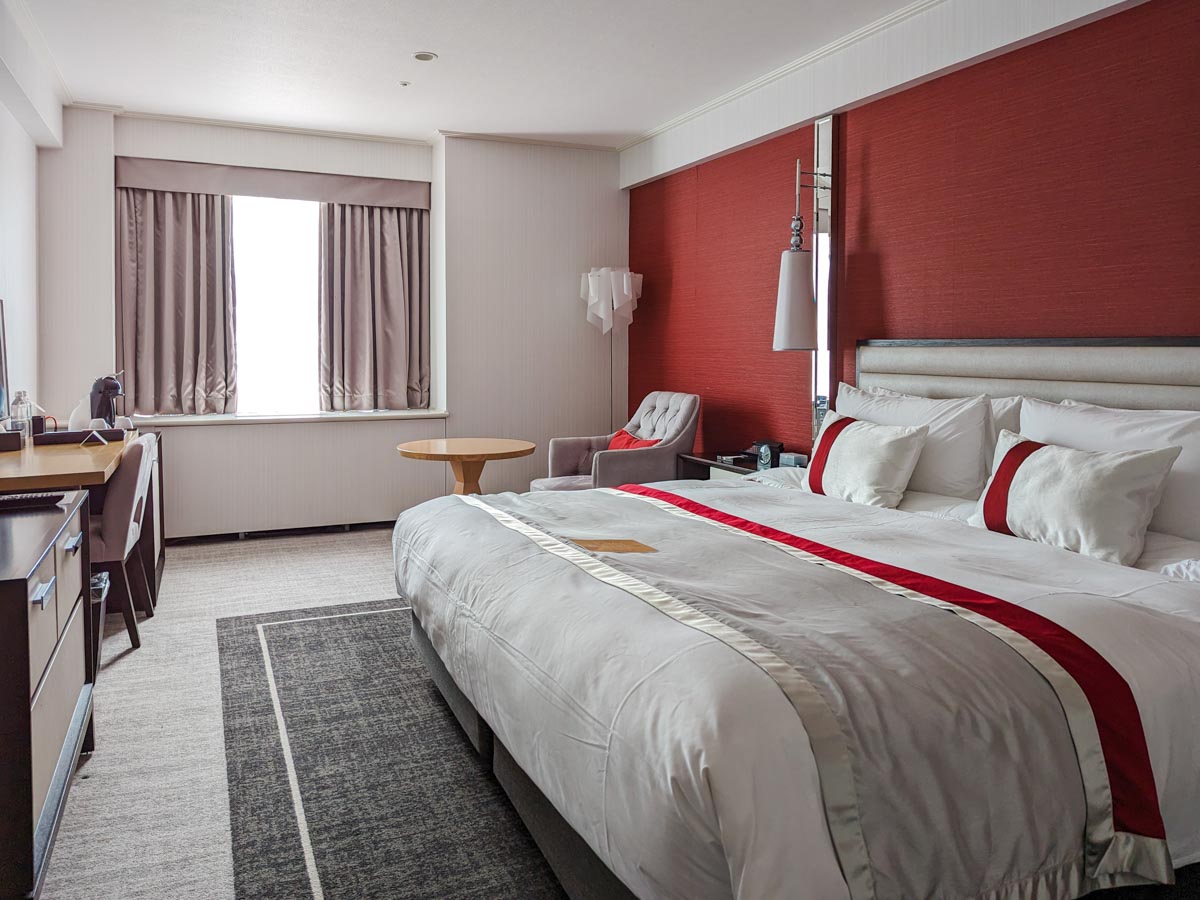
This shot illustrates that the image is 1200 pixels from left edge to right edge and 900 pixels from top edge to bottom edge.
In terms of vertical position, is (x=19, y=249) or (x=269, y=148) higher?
(x=269, y=148)

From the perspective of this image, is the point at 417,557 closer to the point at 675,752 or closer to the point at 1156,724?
the point at 675,752

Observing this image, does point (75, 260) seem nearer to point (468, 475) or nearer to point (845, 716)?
point (468, 475)

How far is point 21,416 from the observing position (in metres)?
3.91

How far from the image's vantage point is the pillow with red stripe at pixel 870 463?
132 inches

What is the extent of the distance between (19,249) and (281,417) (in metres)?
1.72

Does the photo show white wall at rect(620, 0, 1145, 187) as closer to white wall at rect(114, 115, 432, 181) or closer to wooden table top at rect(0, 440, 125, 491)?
white wall at rect(114, 115, 432, 181)

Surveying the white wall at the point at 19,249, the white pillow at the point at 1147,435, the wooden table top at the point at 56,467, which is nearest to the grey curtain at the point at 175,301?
the white wall at the point at 19,249

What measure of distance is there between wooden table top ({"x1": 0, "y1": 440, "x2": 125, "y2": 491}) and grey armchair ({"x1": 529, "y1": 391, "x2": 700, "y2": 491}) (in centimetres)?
234

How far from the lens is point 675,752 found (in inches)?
57.5

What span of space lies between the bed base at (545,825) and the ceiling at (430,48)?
2893 mm

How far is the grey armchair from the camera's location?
16.9 ft

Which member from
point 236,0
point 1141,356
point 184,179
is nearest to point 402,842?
point 1141,356

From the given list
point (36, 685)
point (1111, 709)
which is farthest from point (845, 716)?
point (36, 685)

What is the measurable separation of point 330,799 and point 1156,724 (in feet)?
6.58
